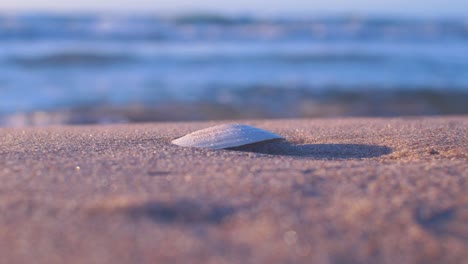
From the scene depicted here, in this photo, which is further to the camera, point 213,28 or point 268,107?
point 213,28

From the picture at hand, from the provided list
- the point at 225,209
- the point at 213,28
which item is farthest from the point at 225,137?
the point at 213,28

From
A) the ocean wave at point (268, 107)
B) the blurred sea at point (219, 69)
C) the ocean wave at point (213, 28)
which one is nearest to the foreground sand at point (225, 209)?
the ocean wave at point (268, 107)

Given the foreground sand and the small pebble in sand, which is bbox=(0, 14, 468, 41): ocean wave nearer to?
the small pebble in sand

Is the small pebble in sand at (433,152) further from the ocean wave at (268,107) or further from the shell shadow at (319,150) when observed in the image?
the ocean wave at (268,107)

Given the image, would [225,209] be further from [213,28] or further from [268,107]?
[213,28]

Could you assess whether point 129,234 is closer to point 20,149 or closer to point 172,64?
point 20,149

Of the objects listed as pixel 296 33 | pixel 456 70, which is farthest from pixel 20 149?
pixel 296 33

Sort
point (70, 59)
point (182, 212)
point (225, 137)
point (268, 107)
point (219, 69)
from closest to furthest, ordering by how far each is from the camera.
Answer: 1. point (182, 212)
2. point (225, 137)
3. point (268, 107)
4. point (219, 69)
5. point (70, 59)

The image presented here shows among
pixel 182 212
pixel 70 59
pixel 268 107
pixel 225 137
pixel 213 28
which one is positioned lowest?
pixel 182 212
